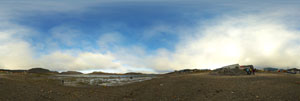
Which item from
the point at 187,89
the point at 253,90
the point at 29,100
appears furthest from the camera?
the point at 187,89

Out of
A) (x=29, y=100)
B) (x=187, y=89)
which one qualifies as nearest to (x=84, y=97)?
(x=29, y=100)

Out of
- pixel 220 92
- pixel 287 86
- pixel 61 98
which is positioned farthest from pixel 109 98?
pixel 287 86

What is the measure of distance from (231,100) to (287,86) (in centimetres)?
644

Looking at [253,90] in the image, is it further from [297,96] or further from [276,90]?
[297,96]

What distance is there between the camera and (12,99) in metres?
13.1

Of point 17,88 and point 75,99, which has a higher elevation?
point 17,88

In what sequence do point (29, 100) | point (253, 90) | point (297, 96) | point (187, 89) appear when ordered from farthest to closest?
1. point (187, 89)
2. point (253, 90)
3. point (29, 100)
4. point (297, 96)

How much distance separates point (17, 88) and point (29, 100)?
377 centimetres

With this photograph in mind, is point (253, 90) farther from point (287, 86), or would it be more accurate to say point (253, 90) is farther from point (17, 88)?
point (17, 88)

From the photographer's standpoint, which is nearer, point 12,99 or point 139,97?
point 12,99

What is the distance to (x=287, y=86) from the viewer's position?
49.1ft

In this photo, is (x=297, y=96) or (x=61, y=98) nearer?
(x=297, y=96)

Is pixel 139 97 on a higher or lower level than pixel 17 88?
lower

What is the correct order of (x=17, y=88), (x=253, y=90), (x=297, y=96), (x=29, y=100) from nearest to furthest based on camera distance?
1. (x=297, y=96)
2. (x=29, y=100)
3. (x=253, y=90)
4. (x=17, y=88)
